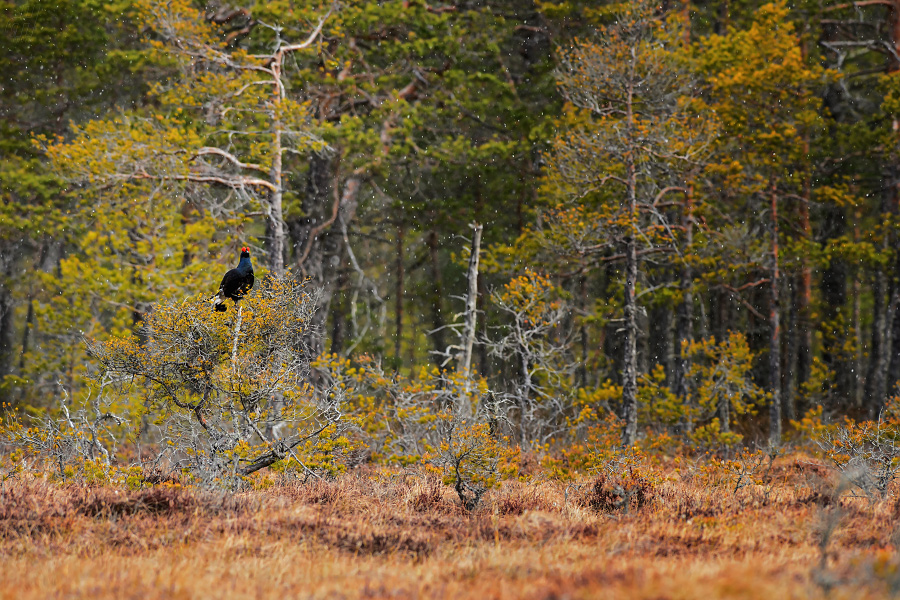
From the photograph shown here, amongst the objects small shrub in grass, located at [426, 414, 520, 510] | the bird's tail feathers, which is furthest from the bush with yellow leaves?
small shrub in grass, located at [426, 414, 520, 510]

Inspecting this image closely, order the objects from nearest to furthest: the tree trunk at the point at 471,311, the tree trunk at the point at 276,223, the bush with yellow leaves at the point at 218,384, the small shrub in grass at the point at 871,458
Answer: the bush with yellow leaves at the point at 218,384, the small shrub in grass at the point at 871,458, the tree trunk at the point at 471,311, the tree trunk at the point at 276,223

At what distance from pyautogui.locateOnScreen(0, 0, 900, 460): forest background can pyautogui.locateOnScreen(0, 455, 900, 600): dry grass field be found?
3090 millimetres

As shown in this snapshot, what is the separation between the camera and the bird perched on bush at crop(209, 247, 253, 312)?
8680 millimetres

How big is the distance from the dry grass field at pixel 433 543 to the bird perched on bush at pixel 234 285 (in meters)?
2.19

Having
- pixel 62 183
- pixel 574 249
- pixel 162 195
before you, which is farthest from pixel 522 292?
pixel 62 183

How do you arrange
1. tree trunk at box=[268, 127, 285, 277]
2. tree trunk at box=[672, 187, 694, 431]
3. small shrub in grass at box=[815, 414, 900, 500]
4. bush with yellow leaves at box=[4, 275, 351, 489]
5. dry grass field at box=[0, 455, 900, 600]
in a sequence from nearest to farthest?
dry grass field at box=[0, 455, 900, 600] < bush with yellow leaves at box=[4, 275, 351, 489] < small shrub in grass at box=[815, 414, 900, 500] < tree trunk at box=[268, 127, 285, 277] < tree trunk at box=[672, 187, 694, 431]

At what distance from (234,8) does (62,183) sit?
Answer: 6.15 metres

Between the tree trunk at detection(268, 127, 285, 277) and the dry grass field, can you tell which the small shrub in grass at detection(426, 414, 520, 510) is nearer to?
the dry grass field

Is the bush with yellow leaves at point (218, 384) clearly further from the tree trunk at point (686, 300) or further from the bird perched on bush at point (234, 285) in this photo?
the tree trunk at point (686, 300)

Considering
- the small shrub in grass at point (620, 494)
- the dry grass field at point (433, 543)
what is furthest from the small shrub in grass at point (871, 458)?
the small shrub in grass at point (620, 494)

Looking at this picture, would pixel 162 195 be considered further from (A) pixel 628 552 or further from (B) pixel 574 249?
(A) pixel 628 552

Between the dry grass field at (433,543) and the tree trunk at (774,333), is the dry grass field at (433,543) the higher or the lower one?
the lower one

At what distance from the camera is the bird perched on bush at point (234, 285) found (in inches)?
342

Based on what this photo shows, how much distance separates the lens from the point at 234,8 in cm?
1867
